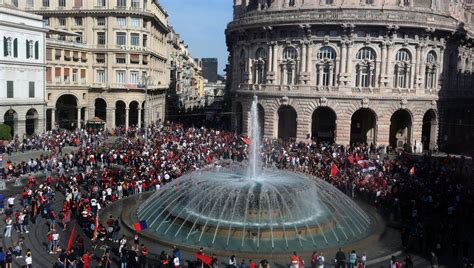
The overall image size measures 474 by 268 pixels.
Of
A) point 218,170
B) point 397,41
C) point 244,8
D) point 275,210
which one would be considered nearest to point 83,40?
point 244,8

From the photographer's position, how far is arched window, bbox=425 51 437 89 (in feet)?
174

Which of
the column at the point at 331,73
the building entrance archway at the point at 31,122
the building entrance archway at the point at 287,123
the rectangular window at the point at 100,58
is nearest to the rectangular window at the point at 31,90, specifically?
the building entrance archway at the point at 31,122

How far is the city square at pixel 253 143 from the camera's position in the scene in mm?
22328

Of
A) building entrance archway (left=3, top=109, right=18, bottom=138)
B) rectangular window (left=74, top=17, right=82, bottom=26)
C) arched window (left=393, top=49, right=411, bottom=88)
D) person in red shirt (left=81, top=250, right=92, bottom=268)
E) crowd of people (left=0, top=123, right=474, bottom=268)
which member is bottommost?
person in red shirt (left=81, top=250, right=92, bottom=268)

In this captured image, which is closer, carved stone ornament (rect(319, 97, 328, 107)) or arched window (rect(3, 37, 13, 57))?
arched window (rect(3, 37, 13, 57))

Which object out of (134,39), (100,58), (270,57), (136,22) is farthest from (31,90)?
(270,57)

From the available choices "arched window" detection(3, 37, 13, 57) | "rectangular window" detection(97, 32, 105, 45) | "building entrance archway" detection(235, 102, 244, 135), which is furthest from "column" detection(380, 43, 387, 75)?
"arched window" detection(3, 37, 13, 57)

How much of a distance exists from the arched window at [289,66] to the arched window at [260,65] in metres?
2.53

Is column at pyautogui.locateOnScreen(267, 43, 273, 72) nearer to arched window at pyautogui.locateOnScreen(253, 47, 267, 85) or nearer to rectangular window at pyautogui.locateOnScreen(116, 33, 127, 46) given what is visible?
arched window at pyautogui.locateOnScreen(253, 47, 267, 85)

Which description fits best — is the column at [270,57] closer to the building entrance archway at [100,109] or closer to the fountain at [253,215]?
the building entrance archway at [100,109]

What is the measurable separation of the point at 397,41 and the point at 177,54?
221 ft

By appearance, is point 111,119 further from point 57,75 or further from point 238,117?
point 238,117

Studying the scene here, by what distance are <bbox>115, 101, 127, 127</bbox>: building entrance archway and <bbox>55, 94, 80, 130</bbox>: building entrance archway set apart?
18.0 ft

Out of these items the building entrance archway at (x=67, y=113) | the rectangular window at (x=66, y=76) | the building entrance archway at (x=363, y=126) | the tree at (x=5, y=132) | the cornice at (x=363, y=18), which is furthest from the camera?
the building entrance archway at (x=67, y=113)
